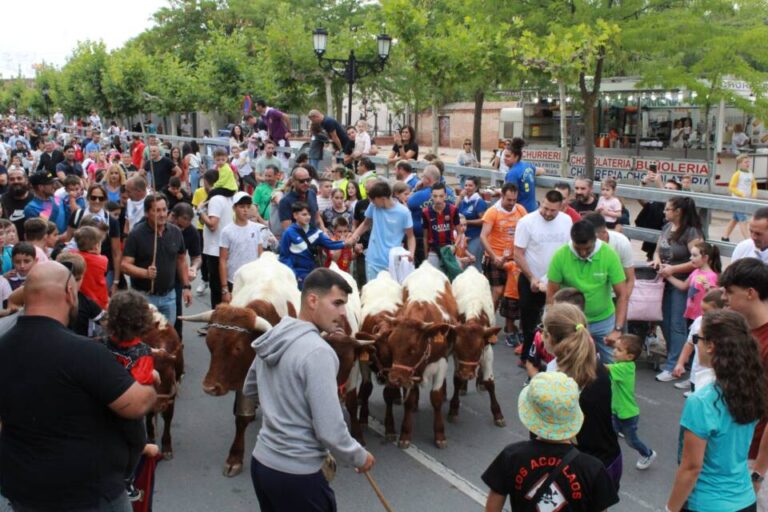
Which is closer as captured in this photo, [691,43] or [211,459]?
[211,459]

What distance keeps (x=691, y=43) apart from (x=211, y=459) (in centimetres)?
1716

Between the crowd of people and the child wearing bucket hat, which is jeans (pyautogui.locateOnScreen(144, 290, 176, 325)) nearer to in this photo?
the crowd of people

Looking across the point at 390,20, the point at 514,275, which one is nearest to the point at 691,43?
the point at 390,20

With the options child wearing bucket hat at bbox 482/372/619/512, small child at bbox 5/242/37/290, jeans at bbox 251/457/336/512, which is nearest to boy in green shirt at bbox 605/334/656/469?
child wearing bucket hat at bbox 482/372/619/512

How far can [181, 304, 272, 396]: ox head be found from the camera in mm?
5941

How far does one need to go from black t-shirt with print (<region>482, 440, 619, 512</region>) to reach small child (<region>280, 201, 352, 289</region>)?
5194mm

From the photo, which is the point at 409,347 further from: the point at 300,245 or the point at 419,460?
the point at 300,245

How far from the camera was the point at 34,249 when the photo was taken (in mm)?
6906

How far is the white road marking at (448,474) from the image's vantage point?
595 cm

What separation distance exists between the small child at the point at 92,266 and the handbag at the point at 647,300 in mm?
5927

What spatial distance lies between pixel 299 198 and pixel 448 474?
14.1 feet

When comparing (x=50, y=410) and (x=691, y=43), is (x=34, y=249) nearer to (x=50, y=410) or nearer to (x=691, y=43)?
(x=50, y=410)

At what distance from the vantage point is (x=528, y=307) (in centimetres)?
857

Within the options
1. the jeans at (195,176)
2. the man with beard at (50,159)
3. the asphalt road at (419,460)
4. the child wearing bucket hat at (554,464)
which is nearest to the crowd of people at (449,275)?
the child wearing bucket hat at (554,464)
